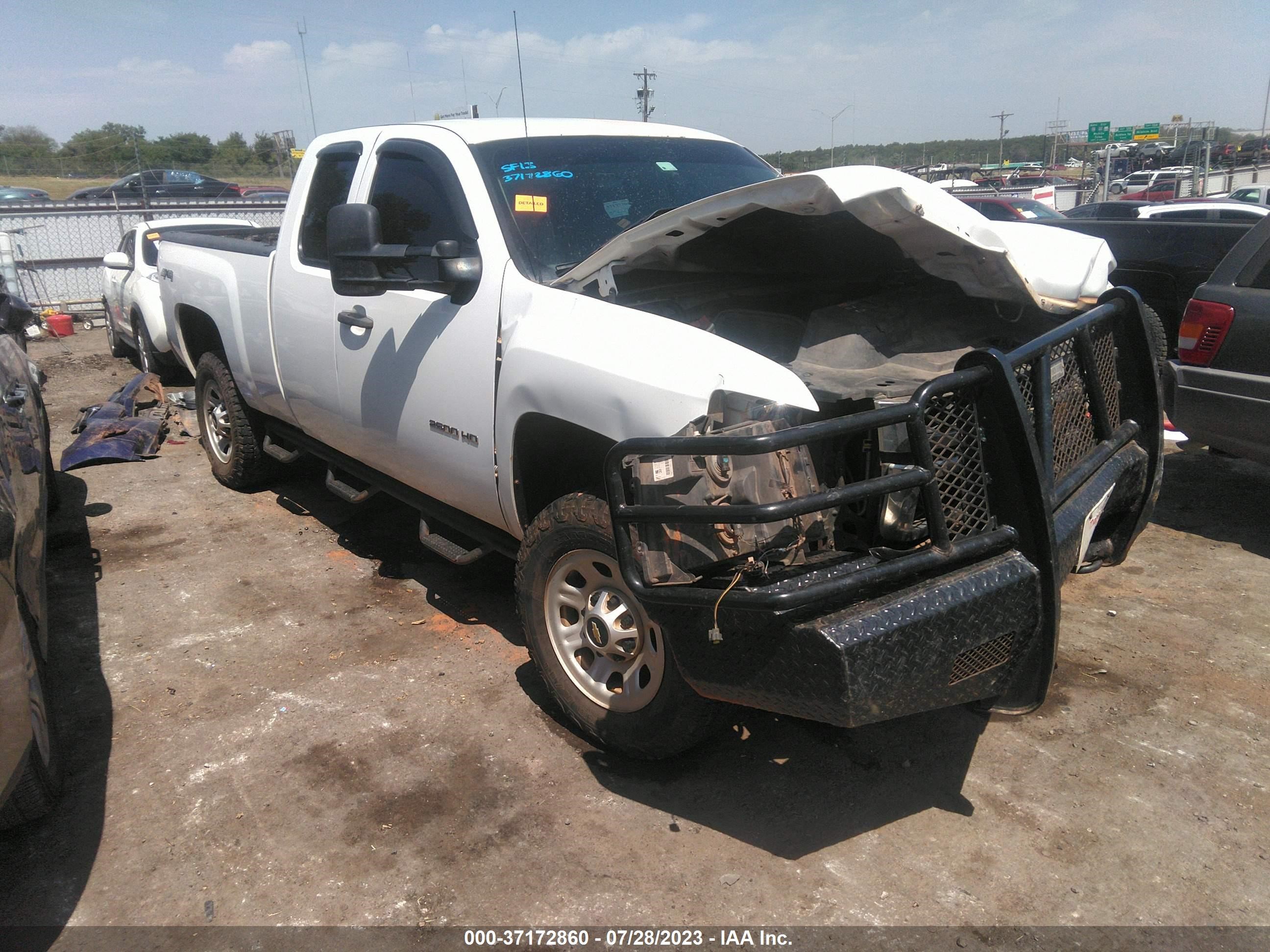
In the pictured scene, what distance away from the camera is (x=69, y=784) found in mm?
3281

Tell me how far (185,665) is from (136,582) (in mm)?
1184

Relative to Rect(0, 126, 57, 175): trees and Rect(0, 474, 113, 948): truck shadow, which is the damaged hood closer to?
Rect(0, 474, 113, 948): truck shadow

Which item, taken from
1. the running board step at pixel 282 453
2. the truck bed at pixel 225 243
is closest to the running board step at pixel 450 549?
the running board step at pixel 282 453

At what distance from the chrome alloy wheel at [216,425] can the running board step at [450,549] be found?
2.74 meters

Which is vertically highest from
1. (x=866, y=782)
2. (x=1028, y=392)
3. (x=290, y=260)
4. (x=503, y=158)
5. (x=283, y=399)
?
(x=503, y=158)

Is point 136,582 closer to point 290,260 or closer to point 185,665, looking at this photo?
point 185,665

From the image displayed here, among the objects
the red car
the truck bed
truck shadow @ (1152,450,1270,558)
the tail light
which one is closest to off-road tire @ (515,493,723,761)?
the truck bed

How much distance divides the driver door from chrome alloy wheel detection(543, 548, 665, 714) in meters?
0.51

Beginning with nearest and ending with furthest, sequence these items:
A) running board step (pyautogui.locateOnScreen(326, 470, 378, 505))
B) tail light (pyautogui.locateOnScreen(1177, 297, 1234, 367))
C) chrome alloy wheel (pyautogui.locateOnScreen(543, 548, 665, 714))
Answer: chrome alloy wheel (pyautogui.locateOnScreen(543, 548, 665, 714)), running board step (pyautogui.locateOnScreen(326, 470, 378, 505)), tail light (pyautogui.locateOnScreen(1177, 297, 1234, 367))

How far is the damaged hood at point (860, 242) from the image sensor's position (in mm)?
2783

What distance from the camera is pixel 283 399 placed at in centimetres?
509

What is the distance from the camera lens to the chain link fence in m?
16.7

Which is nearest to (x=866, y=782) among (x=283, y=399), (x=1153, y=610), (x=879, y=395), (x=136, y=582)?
(x=879, y=395)

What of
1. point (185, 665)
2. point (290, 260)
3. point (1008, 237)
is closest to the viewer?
point (1008, 237)
